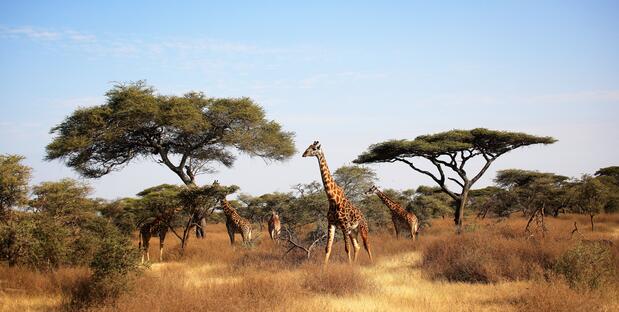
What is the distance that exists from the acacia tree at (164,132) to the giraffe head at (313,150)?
11.1 meters

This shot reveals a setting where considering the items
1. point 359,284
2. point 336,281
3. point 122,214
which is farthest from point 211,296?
point 122,214

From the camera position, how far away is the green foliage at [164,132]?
2203 cm

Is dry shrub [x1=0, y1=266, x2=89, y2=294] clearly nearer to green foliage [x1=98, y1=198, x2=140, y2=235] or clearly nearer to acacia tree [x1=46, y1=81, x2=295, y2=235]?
green foliage [x1=98, y1=198, x2=140, y2=235]

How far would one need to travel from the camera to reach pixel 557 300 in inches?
294

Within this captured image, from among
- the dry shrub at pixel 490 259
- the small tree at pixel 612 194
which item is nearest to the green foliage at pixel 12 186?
the dry shrub at pixel 490 259

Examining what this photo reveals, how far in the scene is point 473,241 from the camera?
42.0 ft

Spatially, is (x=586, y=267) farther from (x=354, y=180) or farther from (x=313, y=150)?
(x=354, y=180)

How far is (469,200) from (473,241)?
96.7ft

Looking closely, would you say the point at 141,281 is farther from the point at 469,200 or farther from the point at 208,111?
the point at 469,200

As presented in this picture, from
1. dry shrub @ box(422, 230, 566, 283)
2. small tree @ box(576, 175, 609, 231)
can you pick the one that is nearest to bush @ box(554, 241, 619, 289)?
dry shrub @ box(422, 230, 566, 283)

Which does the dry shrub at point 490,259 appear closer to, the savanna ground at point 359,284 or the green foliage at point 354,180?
the savanna ground at point 359,284

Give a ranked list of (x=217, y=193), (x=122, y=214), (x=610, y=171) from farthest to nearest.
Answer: (x=610, y=171), (x=122, y=214), (x=217, y=193)

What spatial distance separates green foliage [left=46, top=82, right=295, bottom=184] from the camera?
72.3 feet

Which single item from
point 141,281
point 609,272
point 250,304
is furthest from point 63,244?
point 609,272
